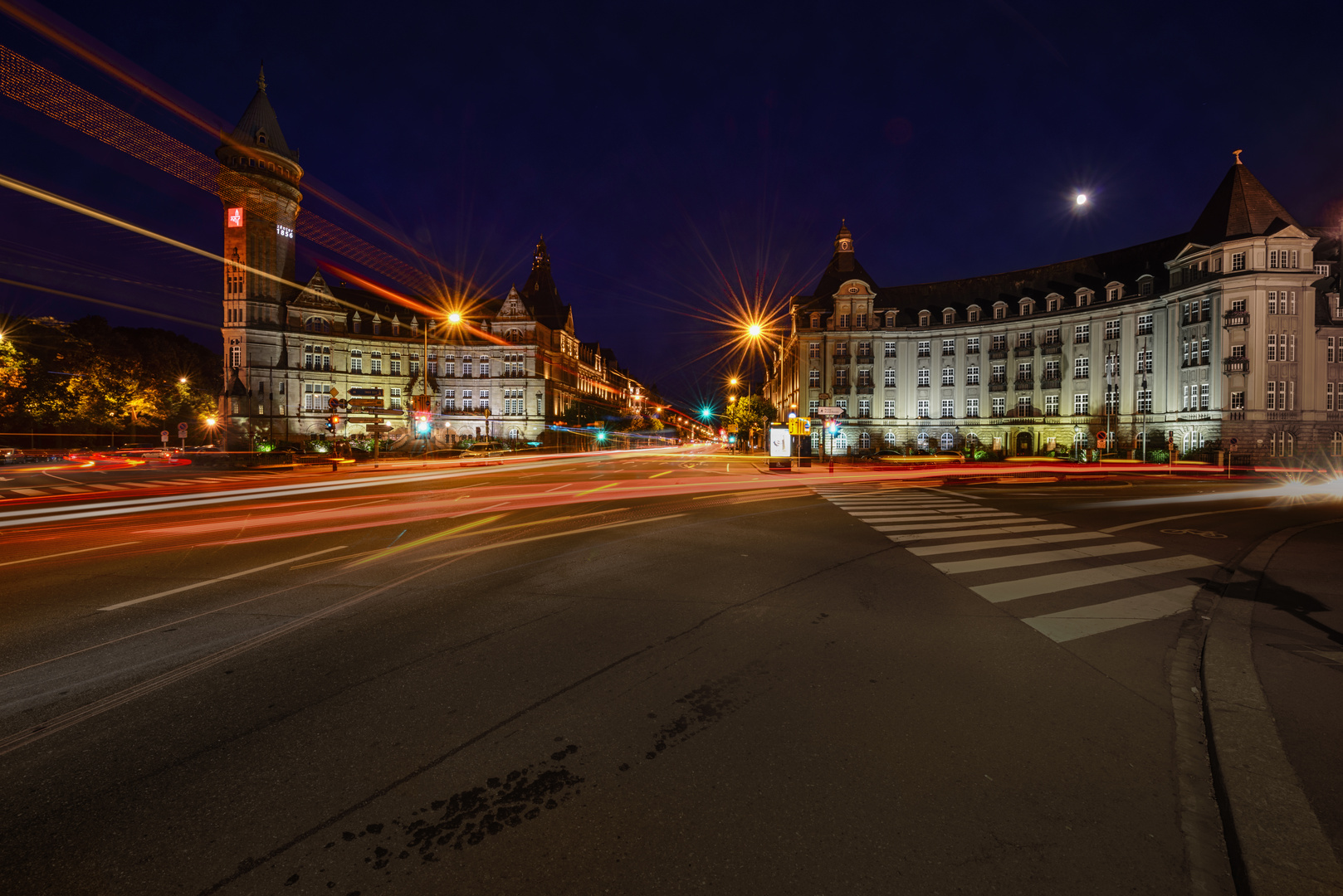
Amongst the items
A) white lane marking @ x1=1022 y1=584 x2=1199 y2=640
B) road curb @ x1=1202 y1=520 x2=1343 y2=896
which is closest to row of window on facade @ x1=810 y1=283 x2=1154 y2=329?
white lane marking @ x1=1022 y1=584 x2=1199 y2=640

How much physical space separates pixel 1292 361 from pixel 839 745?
59719 millimetres

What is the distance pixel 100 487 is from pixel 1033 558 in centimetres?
3073

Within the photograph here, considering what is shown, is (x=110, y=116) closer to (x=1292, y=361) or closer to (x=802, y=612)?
(x=802, y=612)

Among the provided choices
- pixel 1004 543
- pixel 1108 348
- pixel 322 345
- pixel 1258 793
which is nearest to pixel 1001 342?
pixel 1108 348

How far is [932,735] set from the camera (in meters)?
3.81

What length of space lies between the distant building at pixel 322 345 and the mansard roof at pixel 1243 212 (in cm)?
6662

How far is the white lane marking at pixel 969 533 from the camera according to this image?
436 inches

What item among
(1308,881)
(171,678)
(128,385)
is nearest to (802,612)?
(1308,881)

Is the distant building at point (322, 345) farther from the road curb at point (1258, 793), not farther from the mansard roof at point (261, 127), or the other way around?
the road curb at point (1258, 793)

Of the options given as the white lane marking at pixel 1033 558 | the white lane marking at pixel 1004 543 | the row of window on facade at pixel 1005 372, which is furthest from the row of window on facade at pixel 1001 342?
the white lane marking at pixel 1033 558

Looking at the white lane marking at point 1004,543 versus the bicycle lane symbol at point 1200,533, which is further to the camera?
the bicycle lane symbol at point 1200,533

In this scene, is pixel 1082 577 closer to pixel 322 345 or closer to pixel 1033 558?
pixel 1033 558

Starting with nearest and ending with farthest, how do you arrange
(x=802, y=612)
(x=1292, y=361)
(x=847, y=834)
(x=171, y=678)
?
(x=847, y=834)
(x=171, y=678)
(x=802, y=612)
(x=1292, y=361)

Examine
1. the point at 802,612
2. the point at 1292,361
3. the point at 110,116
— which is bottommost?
the point at 802,612
